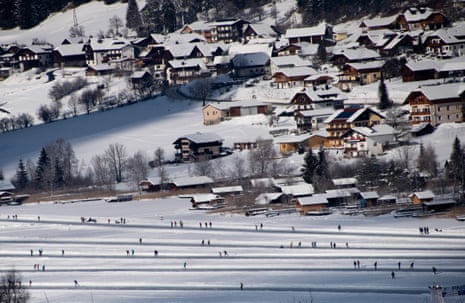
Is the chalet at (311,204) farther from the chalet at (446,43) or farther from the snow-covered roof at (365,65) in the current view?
the chalet at (446,43)

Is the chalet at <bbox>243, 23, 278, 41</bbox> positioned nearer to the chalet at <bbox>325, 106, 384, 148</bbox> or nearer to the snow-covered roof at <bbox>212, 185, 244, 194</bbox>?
the chalet at <bbox>325, 106, 384, 148</bbox>

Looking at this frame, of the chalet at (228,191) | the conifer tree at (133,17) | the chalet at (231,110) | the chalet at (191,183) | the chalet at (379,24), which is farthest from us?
the conifer tree at (133,17)

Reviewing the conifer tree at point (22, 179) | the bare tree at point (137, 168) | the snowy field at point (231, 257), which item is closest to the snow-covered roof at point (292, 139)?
the bare tree at point (137, 168)

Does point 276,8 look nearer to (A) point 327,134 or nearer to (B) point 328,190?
(A) point 327,134

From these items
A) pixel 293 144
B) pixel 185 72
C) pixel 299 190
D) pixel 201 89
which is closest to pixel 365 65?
pixel 293 144

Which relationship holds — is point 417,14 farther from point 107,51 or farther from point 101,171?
point 101,171

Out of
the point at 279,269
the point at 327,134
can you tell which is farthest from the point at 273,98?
the point at 279,269
